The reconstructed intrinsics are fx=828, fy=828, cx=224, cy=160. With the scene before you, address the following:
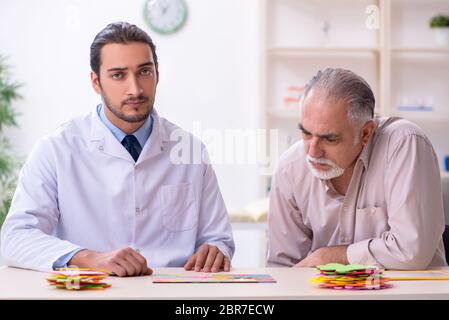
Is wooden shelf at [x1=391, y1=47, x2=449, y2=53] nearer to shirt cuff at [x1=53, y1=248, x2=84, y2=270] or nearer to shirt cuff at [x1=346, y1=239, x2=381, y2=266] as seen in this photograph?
shirt cuff at [x1=346, y1=239, x2=381, y2=266]

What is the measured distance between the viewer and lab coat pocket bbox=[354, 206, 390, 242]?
2016mm

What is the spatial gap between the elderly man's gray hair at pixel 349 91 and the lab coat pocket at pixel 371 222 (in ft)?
0.70

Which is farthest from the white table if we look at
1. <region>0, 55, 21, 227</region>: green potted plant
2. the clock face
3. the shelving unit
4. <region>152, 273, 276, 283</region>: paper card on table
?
the clock face

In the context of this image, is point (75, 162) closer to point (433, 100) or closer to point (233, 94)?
point (233, 94)

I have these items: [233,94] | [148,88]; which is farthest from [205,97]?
[148,88]

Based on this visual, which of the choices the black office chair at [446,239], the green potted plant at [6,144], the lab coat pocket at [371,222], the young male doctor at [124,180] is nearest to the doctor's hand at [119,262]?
the young male doctor at [124,180]

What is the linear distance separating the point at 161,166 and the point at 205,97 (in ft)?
9.49

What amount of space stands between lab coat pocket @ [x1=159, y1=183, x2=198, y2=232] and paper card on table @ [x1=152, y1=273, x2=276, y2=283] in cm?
36

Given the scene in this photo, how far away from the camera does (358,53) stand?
494 cm

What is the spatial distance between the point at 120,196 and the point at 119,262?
39 centimetres

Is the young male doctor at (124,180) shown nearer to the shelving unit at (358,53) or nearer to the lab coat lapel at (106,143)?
the lab coat lapel at (106,143)

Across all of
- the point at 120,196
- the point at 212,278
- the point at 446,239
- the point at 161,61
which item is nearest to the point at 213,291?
the point at 212,278

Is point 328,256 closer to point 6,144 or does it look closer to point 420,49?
point 420,49
